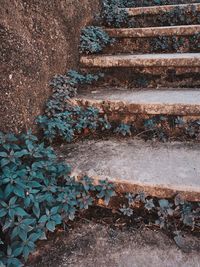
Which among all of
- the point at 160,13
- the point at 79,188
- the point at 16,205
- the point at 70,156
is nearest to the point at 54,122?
the point at 70,156

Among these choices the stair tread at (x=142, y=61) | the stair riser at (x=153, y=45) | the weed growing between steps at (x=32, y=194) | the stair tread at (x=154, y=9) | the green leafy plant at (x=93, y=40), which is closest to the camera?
the weed growing between steps at (x=32, y=194)

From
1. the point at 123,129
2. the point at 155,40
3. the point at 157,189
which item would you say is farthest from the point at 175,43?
the point at 157,189

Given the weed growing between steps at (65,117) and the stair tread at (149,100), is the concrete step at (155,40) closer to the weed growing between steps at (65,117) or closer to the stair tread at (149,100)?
the stair tread at (149,100)

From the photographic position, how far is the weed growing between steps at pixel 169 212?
5.16 ft


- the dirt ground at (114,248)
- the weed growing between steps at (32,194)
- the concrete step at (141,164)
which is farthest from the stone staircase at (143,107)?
the dirt ground at (114,248)

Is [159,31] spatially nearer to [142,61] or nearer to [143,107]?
[142,61]

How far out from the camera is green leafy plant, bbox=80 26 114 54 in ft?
8.99

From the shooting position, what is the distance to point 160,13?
3.18m

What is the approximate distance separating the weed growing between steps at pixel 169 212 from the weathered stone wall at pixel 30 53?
89 centimetres

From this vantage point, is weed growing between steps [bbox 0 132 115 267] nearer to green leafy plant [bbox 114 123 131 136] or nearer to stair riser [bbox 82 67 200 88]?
green leafy plant [bbox 114 123 131 136]

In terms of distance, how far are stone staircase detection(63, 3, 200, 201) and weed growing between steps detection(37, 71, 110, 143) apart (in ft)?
0.27

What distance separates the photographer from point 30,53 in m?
1.96

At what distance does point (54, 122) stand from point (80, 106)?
302mm

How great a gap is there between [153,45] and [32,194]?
2.07 m
